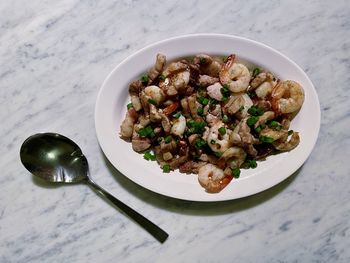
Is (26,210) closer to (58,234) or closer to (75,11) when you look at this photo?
(58,234)

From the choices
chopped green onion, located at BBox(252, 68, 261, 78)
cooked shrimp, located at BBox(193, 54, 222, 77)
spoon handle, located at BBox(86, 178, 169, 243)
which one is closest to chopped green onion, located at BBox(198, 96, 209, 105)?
cooked shrimp, located at BBox(193, 54, 222, 77)

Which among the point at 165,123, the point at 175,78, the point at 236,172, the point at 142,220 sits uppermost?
the point at 175,78

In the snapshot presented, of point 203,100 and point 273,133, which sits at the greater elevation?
point 203,100

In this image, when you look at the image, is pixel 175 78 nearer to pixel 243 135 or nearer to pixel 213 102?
pixel 213 102

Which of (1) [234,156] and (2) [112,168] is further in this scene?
(2) [112,168]

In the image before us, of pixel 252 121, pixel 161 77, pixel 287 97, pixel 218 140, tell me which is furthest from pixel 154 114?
pixel 287 97
